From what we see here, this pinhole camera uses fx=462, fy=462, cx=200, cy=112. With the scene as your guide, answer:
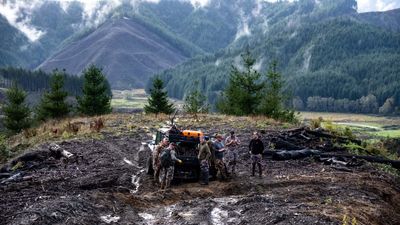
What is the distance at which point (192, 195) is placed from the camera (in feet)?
56.3

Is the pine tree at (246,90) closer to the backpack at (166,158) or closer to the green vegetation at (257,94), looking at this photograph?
the green vegetation at (257,94)

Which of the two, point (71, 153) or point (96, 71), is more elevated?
point (96, 71)

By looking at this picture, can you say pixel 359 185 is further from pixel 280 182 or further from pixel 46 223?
pixel 46 223

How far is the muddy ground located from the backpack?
983mm

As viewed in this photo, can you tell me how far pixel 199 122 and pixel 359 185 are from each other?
70.5 feet

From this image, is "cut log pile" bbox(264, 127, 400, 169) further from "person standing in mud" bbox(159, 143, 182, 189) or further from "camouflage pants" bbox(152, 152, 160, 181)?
"person standing in mud" bbox(159, 143, 182, 189)

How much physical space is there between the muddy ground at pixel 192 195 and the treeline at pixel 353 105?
516 ft

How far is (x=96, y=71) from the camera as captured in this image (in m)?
51.7

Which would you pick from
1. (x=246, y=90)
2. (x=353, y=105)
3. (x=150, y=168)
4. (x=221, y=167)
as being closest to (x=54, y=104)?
(x=246, y=90)

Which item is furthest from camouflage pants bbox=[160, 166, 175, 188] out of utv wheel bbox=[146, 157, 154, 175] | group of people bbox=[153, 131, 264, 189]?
utv wheel bbox=[146, 157, 154, 175]

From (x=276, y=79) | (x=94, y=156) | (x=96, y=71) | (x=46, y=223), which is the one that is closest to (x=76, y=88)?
(x=96, y=71)

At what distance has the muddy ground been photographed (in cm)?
1318

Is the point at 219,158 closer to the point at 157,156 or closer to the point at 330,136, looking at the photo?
the point at 157,156

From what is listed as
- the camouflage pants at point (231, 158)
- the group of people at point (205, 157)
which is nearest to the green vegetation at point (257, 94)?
the camouflage pants at point (231, 158)
